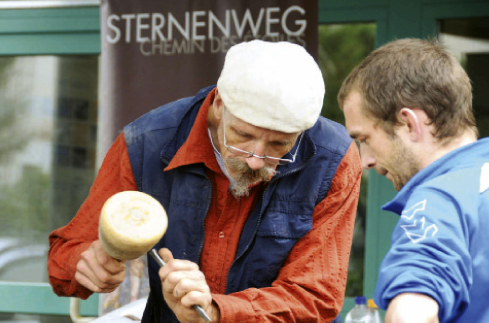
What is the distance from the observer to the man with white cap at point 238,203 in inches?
76.2

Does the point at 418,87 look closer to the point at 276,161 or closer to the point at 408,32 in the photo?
the point at 276,161

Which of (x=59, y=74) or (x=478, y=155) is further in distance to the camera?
(x=59, y=74)

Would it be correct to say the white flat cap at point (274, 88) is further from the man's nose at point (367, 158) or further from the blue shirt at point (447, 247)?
the blue shirt at point (447, 247)

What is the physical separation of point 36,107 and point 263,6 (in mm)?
2052

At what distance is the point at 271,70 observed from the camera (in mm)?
1836

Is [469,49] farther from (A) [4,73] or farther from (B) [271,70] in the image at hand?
(A) [4,73]

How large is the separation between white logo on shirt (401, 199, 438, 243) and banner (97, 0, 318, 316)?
213cm

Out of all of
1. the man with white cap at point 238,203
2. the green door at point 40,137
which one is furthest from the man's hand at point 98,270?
the green door at point 40,137

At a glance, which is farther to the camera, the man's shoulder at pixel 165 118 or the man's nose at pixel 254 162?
the man's shoulder at pixel 165 118

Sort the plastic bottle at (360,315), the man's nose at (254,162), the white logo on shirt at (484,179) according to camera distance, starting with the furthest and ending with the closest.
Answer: the plastic bottle at (360,315) → the man's nose at (254,162) → the white logo on shirt at (484,179)

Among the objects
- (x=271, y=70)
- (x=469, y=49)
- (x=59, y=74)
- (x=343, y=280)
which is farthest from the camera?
(x=59, y=74)

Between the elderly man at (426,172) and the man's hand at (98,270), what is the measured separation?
Result: 758 mm

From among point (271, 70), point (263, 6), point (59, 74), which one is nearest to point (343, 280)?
point (271, 70)

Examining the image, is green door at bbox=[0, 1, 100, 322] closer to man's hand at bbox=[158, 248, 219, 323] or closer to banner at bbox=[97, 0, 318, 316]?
banner at bbox=[97, 0, 318, 316]
